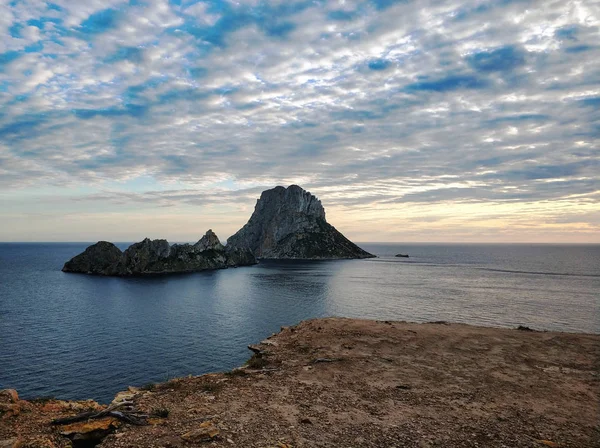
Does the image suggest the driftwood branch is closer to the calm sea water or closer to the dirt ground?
the dirt ground

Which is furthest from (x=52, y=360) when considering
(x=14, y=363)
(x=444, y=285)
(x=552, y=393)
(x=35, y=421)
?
(x=444, y=285)

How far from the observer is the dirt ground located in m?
15.0

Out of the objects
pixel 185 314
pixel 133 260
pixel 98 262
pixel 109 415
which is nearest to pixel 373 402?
pixel 109 415

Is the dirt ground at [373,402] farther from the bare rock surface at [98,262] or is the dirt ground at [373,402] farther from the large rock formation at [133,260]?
the bare rock surface at [98,262]

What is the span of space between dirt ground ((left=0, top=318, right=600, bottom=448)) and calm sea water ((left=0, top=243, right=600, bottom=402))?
2063 cm

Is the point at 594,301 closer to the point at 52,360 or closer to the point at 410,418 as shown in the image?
the point at 410,418

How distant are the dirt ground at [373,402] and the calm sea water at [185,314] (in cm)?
2063

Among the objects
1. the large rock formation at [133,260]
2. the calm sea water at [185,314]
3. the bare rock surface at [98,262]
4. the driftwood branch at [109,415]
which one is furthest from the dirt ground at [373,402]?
the bare rock surface at [98,262]

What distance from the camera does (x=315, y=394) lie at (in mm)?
19828

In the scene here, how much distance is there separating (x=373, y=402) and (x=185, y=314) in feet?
211

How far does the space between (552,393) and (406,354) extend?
9.74 meters

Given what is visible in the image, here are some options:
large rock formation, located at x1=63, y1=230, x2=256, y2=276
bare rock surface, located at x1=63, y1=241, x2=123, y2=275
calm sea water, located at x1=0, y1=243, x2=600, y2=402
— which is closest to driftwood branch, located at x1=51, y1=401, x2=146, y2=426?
calm sea water, located at x1=0, y1=243, x2=600, y2=402

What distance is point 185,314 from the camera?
75.8 m

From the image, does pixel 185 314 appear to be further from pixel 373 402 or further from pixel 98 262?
pixel 98 262
